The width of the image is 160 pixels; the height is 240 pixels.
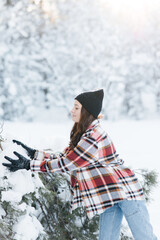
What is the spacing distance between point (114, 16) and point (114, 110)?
5.73 meters

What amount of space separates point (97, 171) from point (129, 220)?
0.43 m

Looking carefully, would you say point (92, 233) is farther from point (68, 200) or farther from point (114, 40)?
point (114, 40)

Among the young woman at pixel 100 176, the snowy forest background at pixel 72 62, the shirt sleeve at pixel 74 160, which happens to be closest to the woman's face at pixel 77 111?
the young woman at pixel 100 176

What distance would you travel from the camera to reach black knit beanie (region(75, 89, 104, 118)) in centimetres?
224

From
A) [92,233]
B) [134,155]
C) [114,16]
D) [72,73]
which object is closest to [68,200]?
[92,233]

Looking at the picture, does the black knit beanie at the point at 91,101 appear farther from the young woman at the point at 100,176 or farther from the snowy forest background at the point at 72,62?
the snowy forest background at the point at 72,62

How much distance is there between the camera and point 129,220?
221 centimetres

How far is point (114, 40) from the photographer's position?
17328mm

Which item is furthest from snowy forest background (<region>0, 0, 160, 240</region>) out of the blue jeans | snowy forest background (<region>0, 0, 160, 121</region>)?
the blue jeans

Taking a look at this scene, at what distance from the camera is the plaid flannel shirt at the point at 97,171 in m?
2.10

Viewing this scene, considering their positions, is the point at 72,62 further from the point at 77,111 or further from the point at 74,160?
the point at 74,160

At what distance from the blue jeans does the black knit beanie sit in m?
0.72

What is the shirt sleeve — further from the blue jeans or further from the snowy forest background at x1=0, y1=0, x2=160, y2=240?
the snowy forest background at x1=0, y1=0, x2=160, y2=240

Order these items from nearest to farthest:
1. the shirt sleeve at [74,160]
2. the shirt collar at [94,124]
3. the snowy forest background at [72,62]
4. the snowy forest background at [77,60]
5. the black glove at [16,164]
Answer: the black glove at [16,164], the shirt sleeve at [74,160], the shirt collar at [94,124], the snowy forest background at [77,60], the snowy forest background at [72,62]
